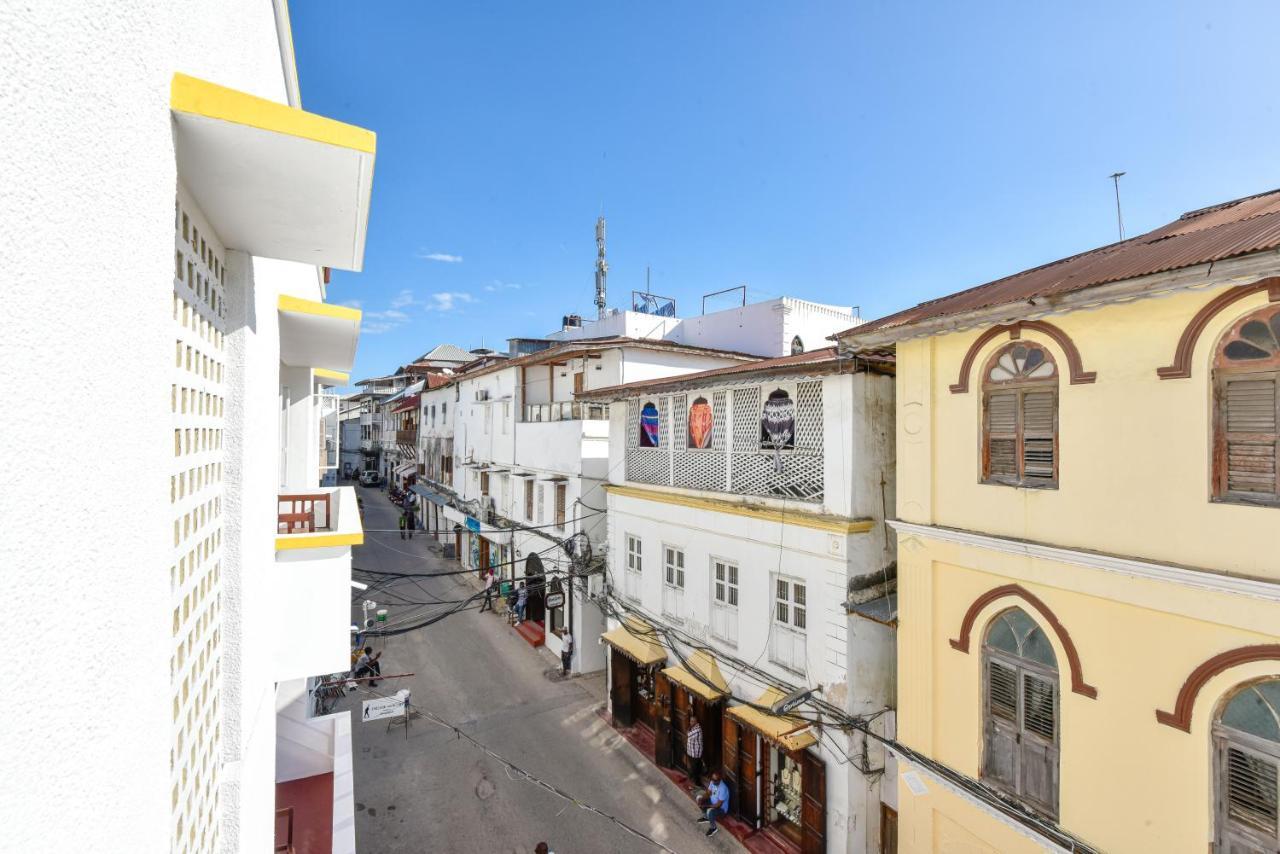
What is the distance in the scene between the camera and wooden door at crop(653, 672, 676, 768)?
12.2 meters

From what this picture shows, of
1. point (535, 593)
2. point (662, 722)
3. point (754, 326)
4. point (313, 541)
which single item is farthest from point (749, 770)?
point (754, 326)

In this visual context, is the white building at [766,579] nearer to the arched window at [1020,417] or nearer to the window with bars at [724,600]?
the window with bars at [724,600]

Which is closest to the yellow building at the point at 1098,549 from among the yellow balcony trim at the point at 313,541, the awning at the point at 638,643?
the awning at the point at 638,643

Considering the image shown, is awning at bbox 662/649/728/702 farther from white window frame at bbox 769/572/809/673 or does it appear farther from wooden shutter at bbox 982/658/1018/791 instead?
wooden shutter at bbox 982/658/1018/791

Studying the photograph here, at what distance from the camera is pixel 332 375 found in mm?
10492

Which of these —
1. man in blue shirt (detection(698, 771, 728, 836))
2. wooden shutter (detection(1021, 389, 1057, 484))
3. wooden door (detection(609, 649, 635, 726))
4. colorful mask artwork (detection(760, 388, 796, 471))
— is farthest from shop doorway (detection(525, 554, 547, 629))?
wooden shutter (detection(1021, 389, 1057, 484))

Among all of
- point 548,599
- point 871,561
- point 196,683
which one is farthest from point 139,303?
point 548,599

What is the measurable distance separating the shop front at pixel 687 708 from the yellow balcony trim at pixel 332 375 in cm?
806

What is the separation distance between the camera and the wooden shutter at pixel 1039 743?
6.30 metres

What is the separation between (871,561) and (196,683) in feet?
26.8

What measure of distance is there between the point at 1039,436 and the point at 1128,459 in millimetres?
838

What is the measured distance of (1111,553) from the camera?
5.74 metres

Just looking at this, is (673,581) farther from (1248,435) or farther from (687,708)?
(1248,435)

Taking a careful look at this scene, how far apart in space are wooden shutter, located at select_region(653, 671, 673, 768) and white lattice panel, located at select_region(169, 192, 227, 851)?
9510mm
